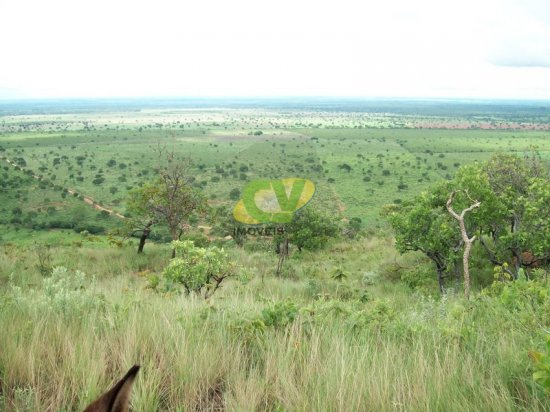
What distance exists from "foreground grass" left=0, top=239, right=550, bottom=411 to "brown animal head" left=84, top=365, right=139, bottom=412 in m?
1.12

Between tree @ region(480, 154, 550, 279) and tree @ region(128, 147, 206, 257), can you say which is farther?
tree @ region(128, 147, 206, 257)

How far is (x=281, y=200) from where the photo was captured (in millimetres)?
22078

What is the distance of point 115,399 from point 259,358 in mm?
1919

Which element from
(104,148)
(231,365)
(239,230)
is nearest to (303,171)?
(239,230)

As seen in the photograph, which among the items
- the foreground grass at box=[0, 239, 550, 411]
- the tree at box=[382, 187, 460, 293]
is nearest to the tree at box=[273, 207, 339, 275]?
the tree at box=[382, 187, 460, 293]

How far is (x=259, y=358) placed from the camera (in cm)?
310

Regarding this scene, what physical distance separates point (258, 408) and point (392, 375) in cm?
85

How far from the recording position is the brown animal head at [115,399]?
127 cm

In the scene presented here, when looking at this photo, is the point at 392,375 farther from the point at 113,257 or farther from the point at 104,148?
the point at 104,148

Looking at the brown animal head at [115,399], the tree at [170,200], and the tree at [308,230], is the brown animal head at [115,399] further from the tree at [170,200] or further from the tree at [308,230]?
the tree at [308,230]

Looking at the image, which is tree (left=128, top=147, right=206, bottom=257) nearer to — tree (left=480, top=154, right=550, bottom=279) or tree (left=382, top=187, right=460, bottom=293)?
tree (left=382, top=187, right=460, bottom=293)

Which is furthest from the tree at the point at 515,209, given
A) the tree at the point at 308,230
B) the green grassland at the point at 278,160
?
the green grassland at the point at 278,160

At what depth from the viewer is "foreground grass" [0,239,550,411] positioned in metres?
2.39

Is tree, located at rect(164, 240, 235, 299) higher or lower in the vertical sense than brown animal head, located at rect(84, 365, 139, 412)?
lower
